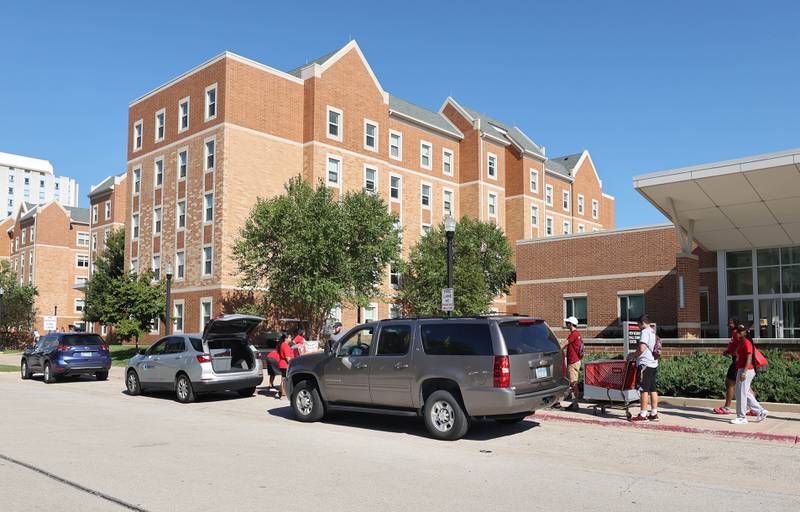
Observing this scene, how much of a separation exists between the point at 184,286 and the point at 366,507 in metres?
36.3

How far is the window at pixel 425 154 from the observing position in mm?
51219

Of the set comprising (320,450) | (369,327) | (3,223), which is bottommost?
(320,450)

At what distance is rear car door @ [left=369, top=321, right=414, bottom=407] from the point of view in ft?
36.9

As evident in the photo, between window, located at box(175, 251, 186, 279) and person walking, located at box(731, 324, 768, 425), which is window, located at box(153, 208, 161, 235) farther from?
person walking, located at box(731, 324, 768, 425)

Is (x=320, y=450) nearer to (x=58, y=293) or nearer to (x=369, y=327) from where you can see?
(x=369, y=327)

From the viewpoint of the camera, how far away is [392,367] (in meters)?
11.4

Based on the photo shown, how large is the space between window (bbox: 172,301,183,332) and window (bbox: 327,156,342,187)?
11.4 m

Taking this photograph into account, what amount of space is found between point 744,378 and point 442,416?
5301 mm

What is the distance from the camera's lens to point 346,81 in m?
44.1

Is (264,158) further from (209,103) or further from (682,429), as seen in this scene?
(682,429)

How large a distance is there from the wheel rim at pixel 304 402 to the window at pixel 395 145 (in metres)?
36.4

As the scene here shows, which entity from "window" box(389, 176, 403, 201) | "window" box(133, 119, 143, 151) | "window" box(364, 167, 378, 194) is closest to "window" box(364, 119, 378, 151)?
"window" box(364, 167, 378, 194)

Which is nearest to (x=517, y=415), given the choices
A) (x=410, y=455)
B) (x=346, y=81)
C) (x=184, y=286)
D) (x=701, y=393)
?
(x=410, y=455)

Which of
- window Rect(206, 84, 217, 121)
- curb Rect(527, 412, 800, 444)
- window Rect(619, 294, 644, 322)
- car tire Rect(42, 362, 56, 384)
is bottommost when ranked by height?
car tire Rect(42, 362, 56, 384)
